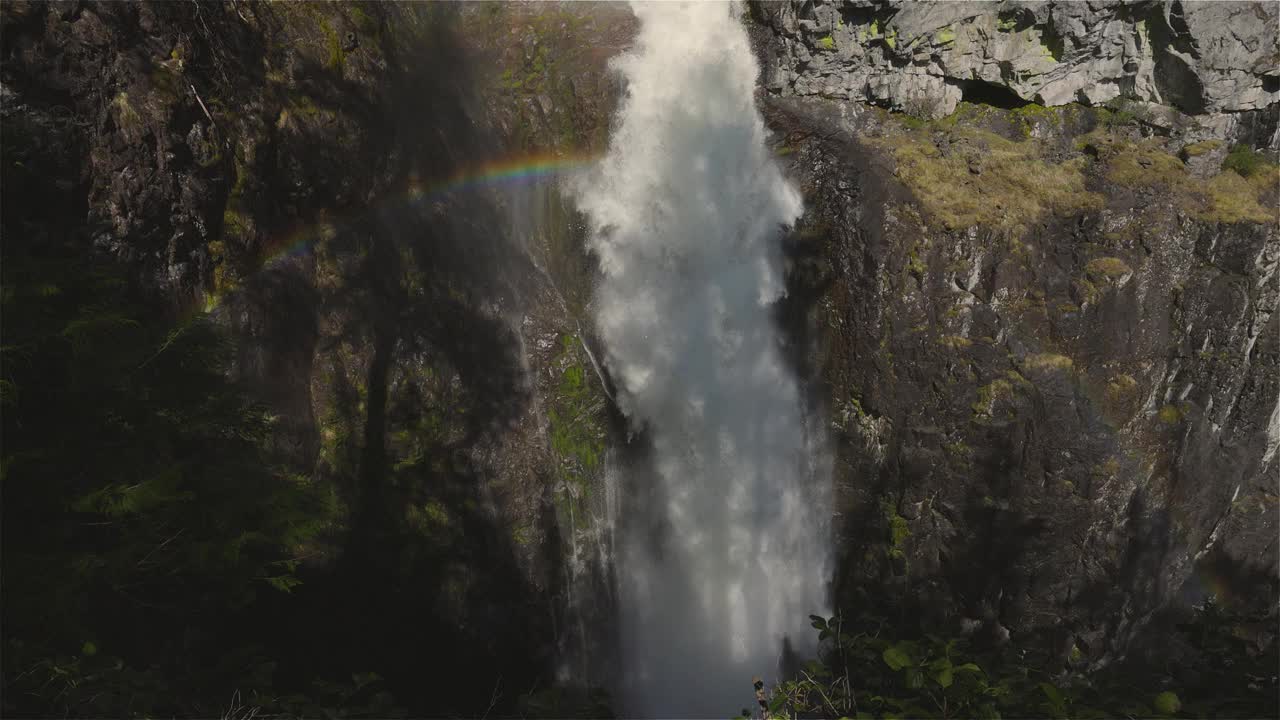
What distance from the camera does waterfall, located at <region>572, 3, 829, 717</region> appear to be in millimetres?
12555

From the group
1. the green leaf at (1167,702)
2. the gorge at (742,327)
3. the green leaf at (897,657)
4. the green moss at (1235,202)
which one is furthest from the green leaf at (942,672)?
the green moss at (1235,202)

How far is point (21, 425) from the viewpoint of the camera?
3.69 m

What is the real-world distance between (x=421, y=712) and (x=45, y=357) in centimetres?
827

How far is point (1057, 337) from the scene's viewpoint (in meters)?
12.7

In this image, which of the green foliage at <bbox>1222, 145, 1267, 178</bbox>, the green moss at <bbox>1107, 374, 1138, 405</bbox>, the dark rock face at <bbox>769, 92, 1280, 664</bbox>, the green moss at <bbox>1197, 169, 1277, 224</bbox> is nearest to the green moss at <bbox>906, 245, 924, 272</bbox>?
the dark rock face at <bbox>769, 92, 1280, 664</bbox>

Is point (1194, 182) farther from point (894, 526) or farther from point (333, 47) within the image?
point (333, 47)

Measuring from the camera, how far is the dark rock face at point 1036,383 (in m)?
12.6

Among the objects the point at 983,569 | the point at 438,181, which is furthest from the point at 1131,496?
the point at 438,181

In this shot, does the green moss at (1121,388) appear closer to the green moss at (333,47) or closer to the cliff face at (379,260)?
the cliff face at (379,260)

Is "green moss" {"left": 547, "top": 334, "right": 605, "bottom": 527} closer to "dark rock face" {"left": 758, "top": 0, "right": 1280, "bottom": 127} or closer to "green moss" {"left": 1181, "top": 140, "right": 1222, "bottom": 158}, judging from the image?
"dark rock face" {"left": 758, "top": 0, "right": 1280, "bottom": 127}

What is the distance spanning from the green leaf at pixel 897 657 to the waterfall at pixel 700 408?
350 inches

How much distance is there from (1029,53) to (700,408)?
28.6 feet

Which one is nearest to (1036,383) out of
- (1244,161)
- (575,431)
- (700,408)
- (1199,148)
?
(1199,148)

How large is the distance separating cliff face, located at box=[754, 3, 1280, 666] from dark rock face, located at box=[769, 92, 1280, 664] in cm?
4
